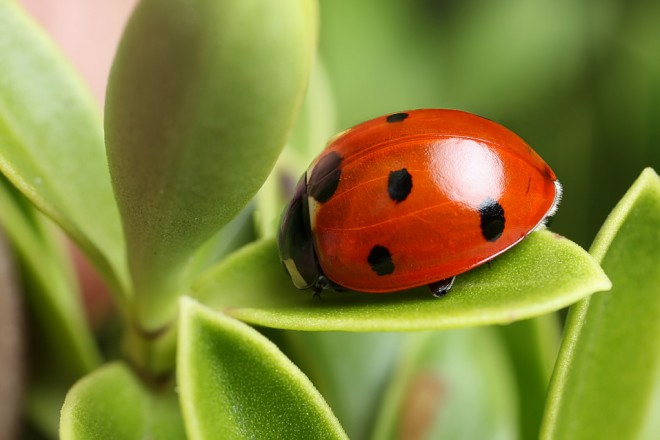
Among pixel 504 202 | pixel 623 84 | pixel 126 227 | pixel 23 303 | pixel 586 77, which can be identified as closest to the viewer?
pixel 126 227

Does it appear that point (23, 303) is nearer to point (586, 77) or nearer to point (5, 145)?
point (5, 145)

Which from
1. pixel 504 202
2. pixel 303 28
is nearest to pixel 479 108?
pixel 504 202

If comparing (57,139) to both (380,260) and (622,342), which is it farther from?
(622,342)

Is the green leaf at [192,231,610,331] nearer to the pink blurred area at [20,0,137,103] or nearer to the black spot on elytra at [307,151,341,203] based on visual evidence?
the black spot on elytra at [307,151,341,203]

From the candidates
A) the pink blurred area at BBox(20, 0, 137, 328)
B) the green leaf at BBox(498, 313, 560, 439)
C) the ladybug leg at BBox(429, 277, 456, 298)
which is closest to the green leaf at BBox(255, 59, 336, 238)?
the ladybug leg at BBox(429, 277, 456, 298)

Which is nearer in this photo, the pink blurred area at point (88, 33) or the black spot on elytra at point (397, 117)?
the black spot on elytra at point (397, 117)

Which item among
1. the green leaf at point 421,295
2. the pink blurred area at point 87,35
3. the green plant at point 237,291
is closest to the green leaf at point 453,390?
the green plant at point 237,291

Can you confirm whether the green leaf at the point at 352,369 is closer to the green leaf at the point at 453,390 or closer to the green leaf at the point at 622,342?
the green leaf at the point at 453,390
